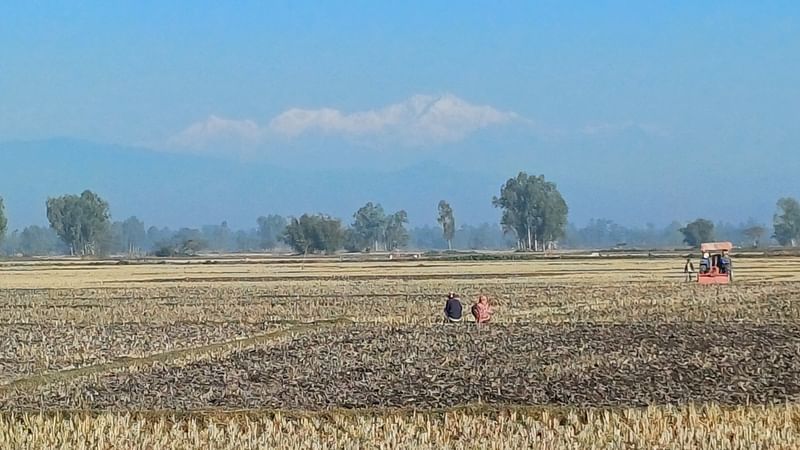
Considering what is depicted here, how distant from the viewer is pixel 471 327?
96.2ft

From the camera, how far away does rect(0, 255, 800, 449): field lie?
12938mm

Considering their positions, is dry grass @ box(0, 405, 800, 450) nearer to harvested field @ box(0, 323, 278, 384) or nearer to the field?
the field

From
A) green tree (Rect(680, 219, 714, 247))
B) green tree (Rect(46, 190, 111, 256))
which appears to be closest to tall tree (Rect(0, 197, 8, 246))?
green tree (Rect(46, 190, 111, 256))

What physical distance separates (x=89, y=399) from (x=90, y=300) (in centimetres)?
2644

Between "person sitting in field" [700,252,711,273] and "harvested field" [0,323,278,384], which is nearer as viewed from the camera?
"harvested field" [0,323,278,384]

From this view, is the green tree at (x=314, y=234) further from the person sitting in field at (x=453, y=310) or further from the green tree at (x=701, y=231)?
the person sitting in field at (x=453, y=310)

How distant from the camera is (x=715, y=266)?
5216 centimetres

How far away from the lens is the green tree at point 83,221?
19112 cm

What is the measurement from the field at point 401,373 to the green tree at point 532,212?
145m

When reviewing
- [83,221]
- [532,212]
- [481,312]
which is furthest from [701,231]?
[481,312]

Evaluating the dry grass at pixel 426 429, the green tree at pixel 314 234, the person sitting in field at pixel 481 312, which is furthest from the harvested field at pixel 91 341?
the green tree at pixel 314 234

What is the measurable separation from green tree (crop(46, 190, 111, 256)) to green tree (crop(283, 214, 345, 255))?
40679mm

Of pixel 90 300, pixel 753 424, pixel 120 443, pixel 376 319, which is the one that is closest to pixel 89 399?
pixel 120 443

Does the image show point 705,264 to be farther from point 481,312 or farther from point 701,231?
point 701,231
